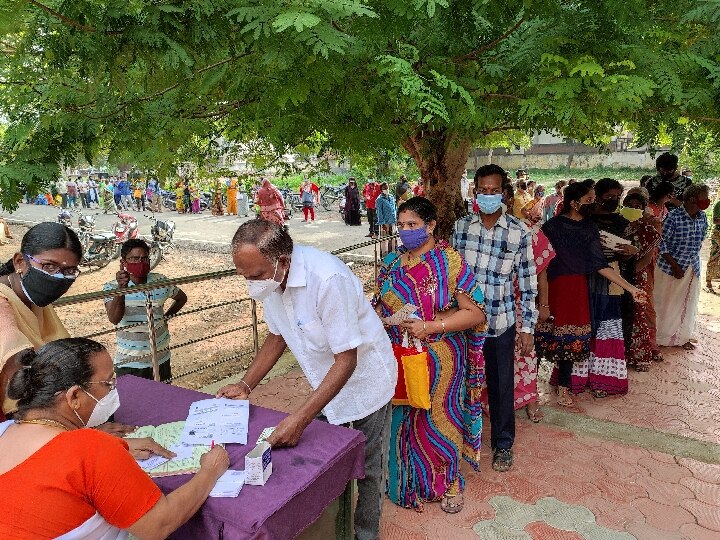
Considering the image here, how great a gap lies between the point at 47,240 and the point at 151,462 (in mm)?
1135

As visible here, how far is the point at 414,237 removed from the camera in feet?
9.24

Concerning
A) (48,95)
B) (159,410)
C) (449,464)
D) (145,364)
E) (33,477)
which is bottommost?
(449,464)

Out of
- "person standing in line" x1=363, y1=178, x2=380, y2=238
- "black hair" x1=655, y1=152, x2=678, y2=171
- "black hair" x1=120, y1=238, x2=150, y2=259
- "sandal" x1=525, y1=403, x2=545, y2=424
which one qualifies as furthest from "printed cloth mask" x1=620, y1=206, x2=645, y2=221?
"person standing in line" x1=363, y1=178, x2=380, y2=238

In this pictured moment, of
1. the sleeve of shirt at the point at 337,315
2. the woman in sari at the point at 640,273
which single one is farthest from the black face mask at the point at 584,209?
the sleeve of shirt at the point at 337,315

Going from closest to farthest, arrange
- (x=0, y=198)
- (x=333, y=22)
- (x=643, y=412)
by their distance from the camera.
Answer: (x=333, y=22) < (x=0, y=198) < (x=643, y=412)

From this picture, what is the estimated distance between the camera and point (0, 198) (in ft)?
9.00

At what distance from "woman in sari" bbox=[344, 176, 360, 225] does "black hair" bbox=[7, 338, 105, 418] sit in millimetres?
Result: 16609

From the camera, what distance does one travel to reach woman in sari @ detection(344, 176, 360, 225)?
18125 millimetres

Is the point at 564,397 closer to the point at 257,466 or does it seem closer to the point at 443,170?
the point at 443,170

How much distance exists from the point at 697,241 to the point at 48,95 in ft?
19.5

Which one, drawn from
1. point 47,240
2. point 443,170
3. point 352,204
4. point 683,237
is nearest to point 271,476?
point 47,240

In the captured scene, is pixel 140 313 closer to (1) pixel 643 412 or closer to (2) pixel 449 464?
(2) pixel 449 464

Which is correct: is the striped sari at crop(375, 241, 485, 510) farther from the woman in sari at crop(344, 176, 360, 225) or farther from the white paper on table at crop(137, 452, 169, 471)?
the woman in sari at crop(344, 176, 360, 225)

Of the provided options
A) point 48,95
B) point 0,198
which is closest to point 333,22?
point 48,95
